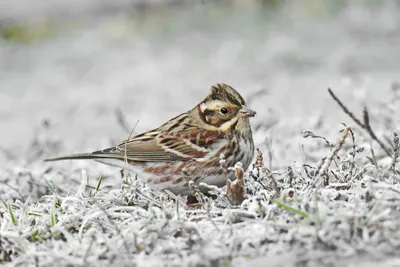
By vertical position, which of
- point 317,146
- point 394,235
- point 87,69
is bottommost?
point 394,235

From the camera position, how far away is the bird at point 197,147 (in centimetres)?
446

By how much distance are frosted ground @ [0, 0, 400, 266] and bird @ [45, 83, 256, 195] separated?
6.7 inches

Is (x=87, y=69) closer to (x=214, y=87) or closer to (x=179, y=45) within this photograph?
(x=179, y=45)

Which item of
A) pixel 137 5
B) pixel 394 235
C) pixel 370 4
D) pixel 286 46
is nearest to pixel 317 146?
pixel 394 235

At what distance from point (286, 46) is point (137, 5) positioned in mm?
3184

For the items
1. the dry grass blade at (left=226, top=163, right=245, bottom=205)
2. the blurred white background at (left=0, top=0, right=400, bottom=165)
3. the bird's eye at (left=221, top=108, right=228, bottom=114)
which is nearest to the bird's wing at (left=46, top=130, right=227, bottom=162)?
the bird's eye at (left=221, top=108, right=228, bottom=114)

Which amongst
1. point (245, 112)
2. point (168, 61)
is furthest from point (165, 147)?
point (168, 61)

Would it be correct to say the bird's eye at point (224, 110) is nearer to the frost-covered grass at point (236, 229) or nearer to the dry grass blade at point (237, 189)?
the frost-covered grass at point (236, 229)

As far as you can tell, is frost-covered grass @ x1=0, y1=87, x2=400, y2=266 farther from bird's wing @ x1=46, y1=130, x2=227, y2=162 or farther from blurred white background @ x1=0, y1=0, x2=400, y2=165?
blurred white background @ x1=0, y1=0, x2=400, y2=165

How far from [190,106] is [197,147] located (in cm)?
387

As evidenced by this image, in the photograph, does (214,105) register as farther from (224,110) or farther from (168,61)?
(168,61)

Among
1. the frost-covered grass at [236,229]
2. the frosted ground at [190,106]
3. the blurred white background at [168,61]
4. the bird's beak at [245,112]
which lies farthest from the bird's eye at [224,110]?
the blurred white background at [168,61]

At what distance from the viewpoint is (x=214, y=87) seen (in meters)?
4.69

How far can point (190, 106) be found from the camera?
8484 millimetres
